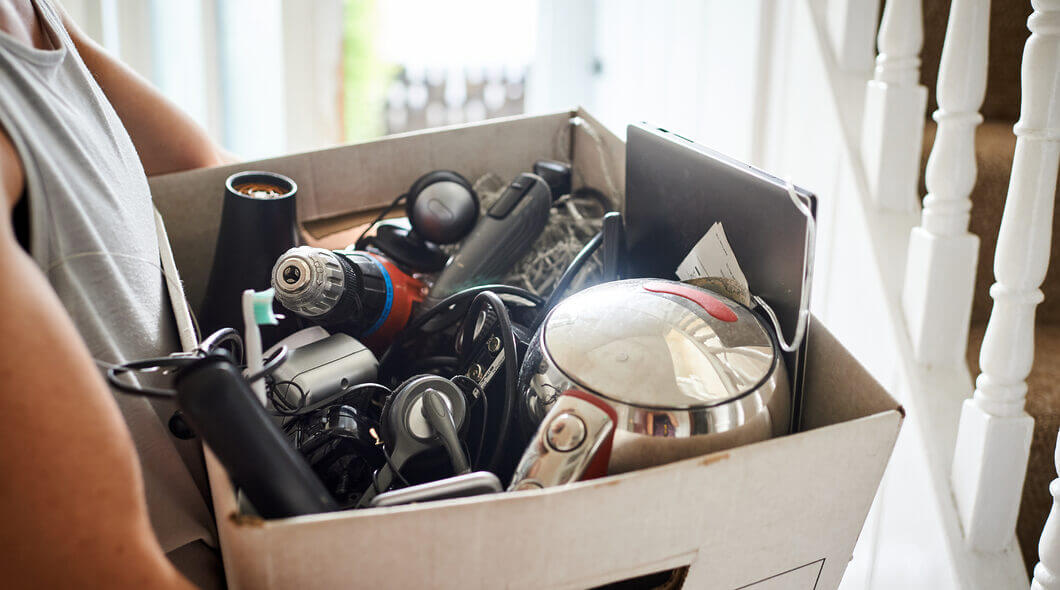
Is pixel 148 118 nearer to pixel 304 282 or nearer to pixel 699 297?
pixel 304 282

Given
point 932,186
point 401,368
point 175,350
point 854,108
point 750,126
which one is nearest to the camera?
point 175,350

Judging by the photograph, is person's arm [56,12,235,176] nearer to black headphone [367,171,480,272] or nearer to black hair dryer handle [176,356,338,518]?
black headphone [367,171,480,272]

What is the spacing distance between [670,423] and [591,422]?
0.05 m

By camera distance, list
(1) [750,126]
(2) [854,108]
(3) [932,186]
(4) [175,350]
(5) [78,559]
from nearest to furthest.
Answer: (5) [78,559] < (4) [175,350] < (3) [932,186] < (2) [854,108] < (1) [750,126]

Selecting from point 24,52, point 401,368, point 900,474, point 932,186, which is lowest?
point 900,474

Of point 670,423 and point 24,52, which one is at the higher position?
point 24,52

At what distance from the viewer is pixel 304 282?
1.83 ft

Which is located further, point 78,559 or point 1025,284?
point 1025,284

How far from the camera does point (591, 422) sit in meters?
0.41

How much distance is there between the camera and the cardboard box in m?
0.35

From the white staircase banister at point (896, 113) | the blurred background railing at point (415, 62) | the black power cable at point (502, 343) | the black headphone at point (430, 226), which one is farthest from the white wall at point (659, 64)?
the black power cable at point (502, 343)

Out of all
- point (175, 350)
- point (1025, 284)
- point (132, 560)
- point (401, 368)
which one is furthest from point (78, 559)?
point (1025, 284)

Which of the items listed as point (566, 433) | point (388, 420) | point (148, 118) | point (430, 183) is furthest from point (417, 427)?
point (148, 118)

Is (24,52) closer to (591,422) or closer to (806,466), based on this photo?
(591,422)
